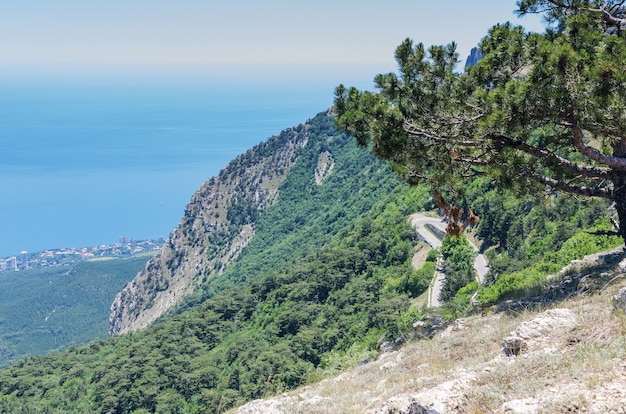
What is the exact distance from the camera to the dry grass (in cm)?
483

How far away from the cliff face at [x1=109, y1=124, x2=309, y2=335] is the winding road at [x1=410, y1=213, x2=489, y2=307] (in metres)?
67.5

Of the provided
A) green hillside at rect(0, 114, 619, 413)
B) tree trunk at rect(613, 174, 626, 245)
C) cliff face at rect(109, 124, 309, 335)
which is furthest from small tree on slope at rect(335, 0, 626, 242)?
cliff face at rect(109, 124, 309, 335)

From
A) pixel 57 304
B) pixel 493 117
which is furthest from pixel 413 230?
pixel 57 304

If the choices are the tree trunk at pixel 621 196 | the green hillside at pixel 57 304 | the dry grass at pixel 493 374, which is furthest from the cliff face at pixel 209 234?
the tree trunk at pixel 621 196

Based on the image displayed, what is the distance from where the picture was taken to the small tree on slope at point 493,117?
8836mm

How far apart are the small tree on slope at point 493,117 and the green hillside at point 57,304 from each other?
12706 cm

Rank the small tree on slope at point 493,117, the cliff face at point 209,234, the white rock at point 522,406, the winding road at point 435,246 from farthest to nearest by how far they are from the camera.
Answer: the cliff face at point 209,234, the winding road at point 435,246, the small tree on slope at point 493,117, the white rock at point 522,406

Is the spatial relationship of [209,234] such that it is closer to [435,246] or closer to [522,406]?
[435,246]

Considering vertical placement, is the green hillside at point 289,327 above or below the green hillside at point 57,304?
above

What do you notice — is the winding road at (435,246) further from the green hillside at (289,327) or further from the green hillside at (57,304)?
the green hillside at (57,304)

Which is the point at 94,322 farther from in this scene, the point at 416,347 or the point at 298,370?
the point at 416,347

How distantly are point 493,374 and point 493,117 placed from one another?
4.86m

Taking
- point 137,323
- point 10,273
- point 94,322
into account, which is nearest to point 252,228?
point 137,323

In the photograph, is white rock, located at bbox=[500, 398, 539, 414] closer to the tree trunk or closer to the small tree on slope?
the small tree on slope
